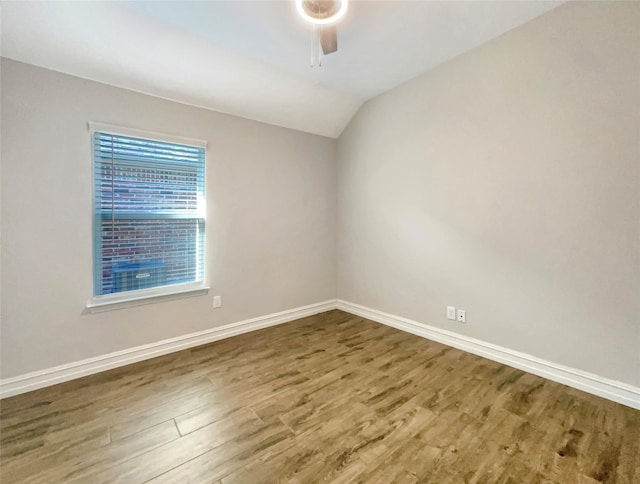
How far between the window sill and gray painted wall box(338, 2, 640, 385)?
7.39 feet

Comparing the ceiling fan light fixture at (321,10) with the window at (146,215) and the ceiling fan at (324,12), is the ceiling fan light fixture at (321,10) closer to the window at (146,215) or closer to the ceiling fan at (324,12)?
the ceiling fan at (324,12)

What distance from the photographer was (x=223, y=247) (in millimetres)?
3131

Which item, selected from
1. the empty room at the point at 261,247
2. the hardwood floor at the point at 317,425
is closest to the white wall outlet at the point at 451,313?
the empty room at the point at 261,247

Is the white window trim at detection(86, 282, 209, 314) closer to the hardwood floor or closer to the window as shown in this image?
the window

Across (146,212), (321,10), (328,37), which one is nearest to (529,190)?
(328,37)

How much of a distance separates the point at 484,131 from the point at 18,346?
4249 millimetres

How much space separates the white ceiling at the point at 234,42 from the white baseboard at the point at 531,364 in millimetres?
2795

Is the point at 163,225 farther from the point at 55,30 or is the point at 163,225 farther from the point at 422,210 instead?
the point at 422,210

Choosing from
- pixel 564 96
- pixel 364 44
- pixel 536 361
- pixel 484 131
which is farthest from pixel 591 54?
pixel 536 361

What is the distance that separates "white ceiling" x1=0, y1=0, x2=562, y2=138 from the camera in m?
2.00

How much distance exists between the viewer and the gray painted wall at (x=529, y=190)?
1.98 metres

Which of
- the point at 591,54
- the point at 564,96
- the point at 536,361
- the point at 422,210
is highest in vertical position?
the point at 591,54

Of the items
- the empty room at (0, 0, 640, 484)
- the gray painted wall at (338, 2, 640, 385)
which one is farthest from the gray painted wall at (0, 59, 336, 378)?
the gray painted wall at (338, 2, 640, 385)

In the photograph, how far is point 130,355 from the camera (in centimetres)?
258
